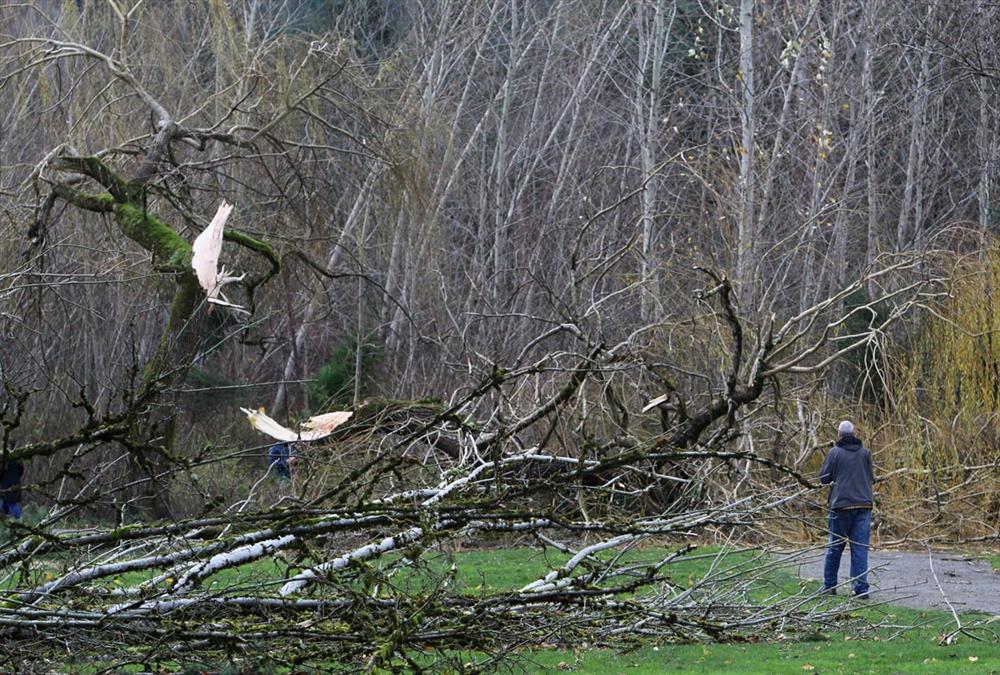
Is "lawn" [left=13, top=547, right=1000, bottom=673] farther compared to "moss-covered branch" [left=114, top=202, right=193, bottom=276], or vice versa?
"moss-covered branch" [left=114, top=202, right=193, bottom=276]

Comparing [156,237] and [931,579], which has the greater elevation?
[156,237]

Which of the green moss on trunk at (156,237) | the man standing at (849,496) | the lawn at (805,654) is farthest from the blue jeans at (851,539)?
the green moss on trunk at (156,237)

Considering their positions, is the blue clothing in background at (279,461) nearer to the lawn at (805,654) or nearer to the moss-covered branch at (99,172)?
the lawn at (805,654)

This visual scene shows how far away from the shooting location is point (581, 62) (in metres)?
27.1

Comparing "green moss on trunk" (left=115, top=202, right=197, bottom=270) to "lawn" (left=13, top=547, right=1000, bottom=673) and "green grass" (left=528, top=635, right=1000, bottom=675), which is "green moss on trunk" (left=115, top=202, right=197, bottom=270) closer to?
"lawn" (left=13, top=547, right=1000, bottom=673)

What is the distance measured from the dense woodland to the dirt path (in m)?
0.59

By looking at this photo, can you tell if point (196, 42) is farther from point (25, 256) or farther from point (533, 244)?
point (533, 244)

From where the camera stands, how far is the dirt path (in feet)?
40.5

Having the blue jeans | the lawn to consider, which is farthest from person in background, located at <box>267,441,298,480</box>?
the blue jeans

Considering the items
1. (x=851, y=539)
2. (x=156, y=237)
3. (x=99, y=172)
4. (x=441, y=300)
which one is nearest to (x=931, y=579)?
(x=851, y=539)

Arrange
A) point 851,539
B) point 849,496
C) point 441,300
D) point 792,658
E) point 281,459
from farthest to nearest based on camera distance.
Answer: point 441,300
point 849,496
point 851,539
point 792,658
point 281,459

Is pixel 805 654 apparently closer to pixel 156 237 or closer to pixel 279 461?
pixel 279 461

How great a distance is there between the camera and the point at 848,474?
480 inches

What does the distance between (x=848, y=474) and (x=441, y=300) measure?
1074 cm
